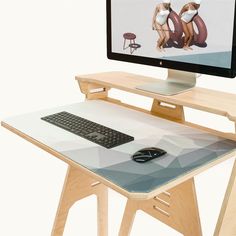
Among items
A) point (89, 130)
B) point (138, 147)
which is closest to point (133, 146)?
point (138, 147)

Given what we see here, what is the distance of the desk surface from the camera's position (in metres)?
1.00

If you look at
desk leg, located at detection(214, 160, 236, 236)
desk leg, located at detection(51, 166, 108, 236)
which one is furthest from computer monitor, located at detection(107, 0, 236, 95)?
desk leg, located at detection(51, 166, 108, 236)

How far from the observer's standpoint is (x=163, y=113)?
1.57 metres

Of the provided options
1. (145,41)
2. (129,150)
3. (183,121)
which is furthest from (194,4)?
(129,150)

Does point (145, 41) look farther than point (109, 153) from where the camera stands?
Yes

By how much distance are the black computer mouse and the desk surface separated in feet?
0.06

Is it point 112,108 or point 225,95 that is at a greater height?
point 225,95

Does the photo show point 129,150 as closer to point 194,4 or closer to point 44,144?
point 44,144

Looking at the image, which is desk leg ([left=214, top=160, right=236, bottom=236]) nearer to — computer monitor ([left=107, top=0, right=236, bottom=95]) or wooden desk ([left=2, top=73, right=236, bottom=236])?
wooden desk ([left=2, top=73, right=236, bottom=236])

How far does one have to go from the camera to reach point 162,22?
1.41m

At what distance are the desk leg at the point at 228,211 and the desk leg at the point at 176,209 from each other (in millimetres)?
278

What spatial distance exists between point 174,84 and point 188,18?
29 cm

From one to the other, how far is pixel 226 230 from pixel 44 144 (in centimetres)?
71

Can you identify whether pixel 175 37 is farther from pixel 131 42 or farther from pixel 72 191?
pixel 72 191
